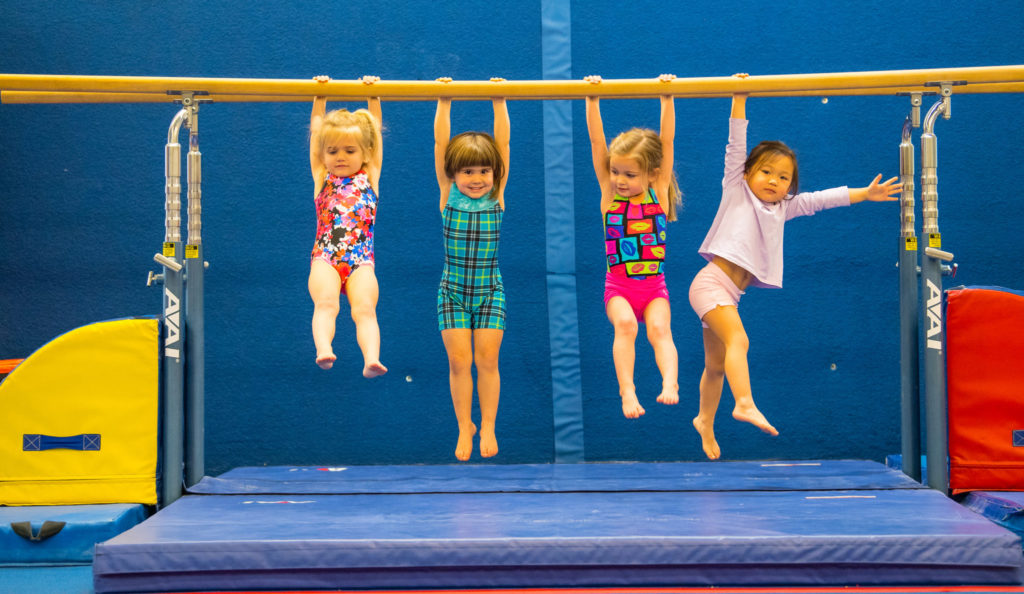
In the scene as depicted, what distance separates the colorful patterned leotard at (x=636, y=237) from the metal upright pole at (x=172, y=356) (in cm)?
193

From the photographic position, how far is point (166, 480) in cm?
395

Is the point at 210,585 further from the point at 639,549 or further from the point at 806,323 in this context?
the point at 806,323

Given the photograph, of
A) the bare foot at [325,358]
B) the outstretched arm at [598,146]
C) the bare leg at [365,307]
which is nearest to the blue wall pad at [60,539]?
the bare foot at [325,358]


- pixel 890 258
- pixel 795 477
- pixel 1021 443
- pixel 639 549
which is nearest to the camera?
pixel 639 549

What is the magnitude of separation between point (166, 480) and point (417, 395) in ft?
6.26

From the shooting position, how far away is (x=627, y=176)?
4.04m

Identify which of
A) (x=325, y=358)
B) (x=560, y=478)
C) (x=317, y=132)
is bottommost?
(x=560, y=478)

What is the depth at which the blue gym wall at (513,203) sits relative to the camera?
18.1 feet

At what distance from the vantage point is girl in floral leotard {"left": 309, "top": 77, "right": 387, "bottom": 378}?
13.0 ft

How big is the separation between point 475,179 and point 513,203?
5.07ft

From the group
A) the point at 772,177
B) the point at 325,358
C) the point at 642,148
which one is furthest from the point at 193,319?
the point at 772,177

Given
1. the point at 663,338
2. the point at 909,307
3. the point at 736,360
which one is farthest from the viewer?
the point at 909,307

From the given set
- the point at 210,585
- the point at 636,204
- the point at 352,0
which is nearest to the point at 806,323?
the point at 636,204

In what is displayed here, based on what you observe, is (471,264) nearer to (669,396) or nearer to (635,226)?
(635,226)
